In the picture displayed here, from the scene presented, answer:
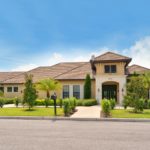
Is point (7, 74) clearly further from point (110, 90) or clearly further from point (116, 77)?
point (116, 77)

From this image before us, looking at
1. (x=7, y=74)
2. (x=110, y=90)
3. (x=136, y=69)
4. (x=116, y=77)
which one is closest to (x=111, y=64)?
(x=116, y=77)

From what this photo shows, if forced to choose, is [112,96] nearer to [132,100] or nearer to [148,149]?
[132,100]

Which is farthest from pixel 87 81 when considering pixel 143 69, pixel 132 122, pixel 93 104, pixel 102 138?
pixel 102 138

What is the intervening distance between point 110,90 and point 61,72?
10424 millimetres

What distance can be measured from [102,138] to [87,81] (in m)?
26.1

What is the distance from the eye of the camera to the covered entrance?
36.8 meters

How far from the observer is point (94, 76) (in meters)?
36.0

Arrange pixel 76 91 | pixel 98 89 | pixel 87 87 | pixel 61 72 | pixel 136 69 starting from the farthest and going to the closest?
pixel 61 72 → pixel 136 69 → pixel 76 91 → pixel 87 87 → pixel 98 89

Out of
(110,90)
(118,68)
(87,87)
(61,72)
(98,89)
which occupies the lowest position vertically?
(110,90)

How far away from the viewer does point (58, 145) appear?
28.1ft

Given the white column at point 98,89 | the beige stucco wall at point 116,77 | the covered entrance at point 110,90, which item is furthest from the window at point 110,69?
the covered entrance at point 110,90

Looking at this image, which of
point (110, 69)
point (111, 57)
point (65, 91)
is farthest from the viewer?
point (65, 91)

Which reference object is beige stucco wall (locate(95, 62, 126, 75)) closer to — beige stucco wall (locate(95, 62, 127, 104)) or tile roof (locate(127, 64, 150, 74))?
beige stucco wall (locate(95, 62, 127, 104))

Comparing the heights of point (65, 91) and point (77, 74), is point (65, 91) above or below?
below
